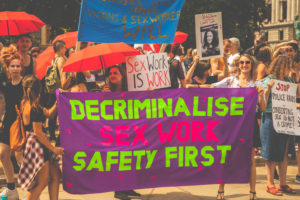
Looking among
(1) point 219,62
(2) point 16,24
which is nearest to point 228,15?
(1) point 219,62

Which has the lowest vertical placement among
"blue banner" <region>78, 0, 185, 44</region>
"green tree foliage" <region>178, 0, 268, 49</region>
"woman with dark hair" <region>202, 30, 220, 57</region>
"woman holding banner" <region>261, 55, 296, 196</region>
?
"woman holding banner" <region>261, 55, 296, 196</region>

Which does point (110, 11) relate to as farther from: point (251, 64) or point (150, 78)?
point (251, 64)

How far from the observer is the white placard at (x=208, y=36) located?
736 cm

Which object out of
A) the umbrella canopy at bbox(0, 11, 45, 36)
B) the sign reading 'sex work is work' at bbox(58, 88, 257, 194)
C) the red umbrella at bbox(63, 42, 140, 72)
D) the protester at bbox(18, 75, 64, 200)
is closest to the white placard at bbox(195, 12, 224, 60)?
the red umbrella at bbox(63, 42, 140, 72)

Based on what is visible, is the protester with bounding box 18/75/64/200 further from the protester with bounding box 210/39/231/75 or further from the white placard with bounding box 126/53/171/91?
the protester with bounding box 210/39/231/75

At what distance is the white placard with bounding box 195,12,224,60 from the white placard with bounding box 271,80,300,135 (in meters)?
1.18

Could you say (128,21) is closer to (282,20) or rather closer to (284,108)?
(284,108)

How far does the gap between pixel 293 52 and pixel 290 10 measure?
7490 cm

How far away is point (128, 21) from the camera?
6340 mm

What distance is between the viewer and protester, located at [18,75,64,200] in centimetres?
514

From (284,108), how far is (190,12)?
2060 centimetres

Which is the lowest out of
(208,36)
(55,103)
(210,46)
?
(55,103)

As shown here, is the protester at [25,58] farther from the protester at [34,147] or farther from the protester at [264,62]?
the protester at [264,62]

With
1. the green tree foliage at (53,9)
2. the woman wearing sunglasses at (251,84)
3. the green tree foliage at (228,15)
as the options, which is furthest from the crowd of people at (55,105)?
the green tree foliage at (228,15)
